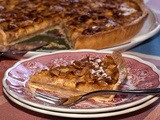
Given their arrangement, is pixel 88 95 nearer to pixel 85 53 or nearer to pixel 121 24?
pixel 85 53

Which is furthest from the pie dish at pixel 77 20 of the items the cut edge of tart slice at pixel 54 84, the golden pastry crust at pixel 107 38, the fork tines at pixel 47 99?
the fork tines at pixel 47 99

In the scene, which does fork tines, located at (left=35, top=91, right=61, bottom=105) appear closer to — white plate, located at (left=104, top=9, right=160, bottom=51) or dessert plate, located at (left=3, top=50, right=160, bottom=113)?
dessert plate, located at (left=3, top=50, right=160, bottom=113)

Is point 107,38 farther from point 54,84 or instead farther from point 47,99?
point 47,99

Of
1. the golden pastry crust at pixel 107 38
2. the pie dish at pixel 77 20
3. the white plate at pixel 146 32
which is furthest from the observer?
the pie dish at pixel 77 20

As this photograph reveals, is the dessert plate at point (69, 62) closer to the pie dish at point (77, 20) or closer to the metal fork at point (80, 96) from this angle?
the metal fork at point (80, 96)

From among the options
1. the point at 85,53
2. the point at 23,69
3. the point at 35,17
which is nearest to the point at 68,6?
the point at 35,17

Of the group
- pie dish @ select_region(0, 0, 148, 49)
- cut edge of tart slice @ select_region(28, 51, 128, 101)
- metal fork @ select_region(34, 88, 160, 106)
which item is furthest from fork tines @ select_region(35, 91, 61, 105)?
pie dish @ select_region(0, 0, 148, 49)
